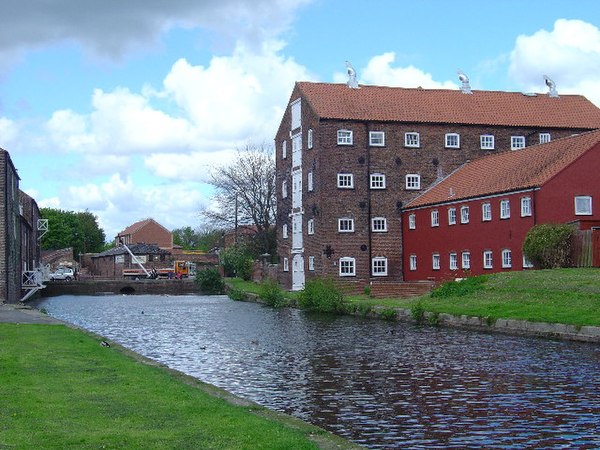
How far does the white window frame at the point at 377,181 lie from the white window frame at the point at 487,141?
7.91m

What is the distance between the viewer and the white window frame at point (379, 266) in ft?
185

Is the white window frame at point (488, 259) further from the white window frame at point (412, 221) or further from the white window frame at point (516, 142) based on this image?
the white window frame at point (516, 142)

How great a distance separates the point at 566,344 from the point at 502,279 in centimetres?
1209

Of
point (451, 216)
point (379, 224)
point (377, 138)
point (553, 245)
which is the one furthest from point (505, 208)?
point (377, 138)

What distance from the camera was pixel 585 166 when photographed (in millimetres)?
42438

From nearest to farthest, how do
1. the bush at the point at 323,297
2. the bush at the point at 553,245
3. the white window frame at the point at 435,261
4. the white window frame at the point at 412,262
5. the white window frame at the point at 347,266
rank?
the bush at the point at 553,245
the bush at the point at 323,297
the white window frame at the point at 435,261
the white window frame at the point at 347,266
the white window frame at the point at 412,262

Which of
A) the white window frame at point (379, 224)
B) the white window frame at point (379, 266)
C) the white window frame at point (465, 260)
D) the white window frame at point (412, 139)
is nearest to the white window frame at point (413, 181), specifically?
the white window frame at point (412, 139)

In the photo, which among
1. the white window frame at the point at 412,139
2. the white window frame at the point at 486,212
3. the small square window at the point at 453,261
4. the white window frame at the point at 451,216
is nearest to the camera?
the white window frame at the point at 486,212

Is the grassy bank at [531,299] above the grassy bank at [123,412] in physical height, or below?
above

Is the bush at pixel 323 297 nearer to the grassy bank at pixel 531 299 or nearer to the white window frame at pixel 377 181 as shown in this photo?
the grassy bank at pixel 531 299

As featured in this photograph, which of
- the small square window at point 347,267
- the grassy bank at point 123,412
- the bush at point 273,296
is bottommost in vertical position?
the grassy bank at point 123,412

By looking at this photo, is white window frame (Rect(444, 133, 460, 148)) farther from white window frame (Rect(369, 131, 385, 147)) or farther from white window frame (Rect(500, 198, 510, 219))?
white window frame (Rect(500, 198, 510, 219))

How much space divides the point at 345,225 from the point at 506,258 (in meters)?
13.8

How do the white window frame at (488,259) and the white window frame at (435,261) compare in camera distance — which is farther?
the white window frame at (435,261)
